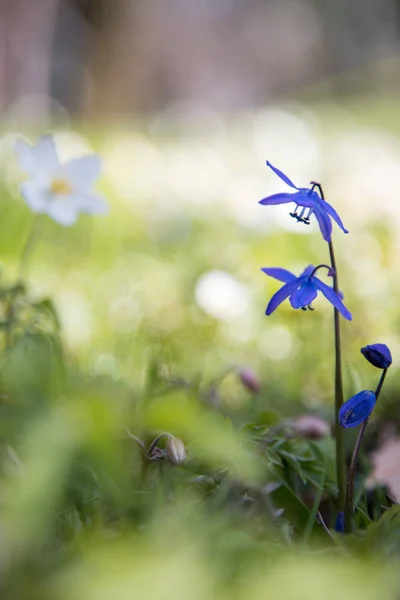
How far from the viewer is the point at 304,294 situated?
84cm

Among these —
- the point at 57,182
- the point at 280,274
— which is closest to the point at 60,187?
the point at 57,182

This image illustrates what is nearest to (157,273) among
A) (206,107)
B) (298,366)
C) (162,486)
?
(298,366)

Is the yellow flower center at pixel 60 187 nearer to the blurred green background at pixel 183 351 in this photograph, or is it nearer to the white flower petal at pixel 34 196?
the white flower petal at pixel 34 196

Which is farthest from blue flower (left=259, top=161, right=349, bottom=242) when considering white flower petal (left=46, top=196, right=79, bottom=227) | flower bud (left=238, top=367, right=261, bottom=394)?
white flower petal (left=46, top=196, right=79, bottom=227)

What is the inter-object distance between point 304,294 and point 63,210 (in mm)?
708

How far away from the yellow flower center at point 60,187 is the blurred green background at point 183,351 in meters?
0.27

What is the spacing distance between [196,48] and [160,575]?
32.5ft

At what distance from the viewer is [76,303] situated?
2.20 metres

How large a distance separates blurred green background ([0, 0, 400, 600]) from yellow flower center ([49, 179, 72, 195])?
0.27m

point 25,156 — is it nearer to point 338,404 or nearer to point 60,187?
point 60,187

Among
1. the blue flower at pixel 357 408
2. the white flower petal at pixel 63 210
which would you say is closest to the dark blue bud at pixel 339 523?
the blue flower at pixel 357 408

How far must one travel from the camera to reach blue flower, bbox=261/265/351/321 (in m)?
0.81

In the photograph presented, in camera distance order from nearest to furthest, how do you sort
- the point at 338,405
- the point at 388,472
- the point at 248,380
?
the point at 338,405
the point at 388,472
the point at 248,380

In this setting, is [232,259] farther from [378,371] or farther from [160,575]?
[160,575]
